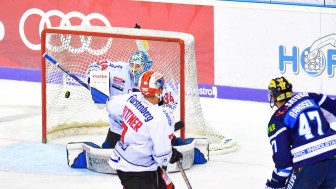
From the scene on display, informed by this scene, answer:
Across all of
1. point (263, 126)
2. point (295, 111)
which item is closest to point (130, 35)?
point (263, 126)

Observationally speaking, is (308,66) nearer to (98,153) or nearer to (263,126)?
(263,126)

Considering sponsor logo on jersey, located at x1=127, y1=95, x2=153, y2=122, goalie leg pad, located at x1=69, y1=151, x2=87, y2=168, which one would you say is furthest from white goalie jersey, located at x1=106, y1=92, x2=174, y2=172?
goalie leg pad, located at x1=69, y1=151, x2=87, y2=168

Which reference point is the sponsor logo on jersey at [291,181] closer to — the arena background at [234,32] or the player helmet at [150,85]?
the player helmet at [150,85]

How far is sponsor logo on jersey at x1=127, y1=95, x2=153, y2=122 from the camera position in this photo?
6.51 meters

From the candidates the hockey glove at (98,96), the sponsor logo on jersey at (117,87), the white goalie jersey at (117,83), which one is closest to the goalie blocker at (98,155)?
the white goalie jersey at (117,83)

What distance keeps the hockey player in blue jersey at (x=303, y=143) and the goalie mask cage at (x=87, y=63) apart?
2999mm

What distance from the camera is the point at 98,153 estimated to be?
877 centimetres

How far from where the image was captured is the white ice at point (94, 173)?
→ 338 inches

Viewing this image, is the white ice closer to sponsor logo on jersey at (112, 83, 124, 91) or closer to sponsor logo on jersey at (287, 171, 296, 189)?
sponsor logo on jersey at (112, 83, 124, 91)

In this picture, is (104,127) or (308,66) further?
(308,66)

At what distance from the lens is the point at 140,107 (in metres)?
6.59

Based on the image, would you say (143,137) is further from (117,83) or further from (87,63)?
(87,63)

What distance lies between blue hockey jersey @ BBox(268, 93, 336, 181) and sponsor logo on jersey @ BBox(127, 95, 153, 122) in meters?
0.73

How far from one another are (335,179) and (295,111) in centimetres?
48
